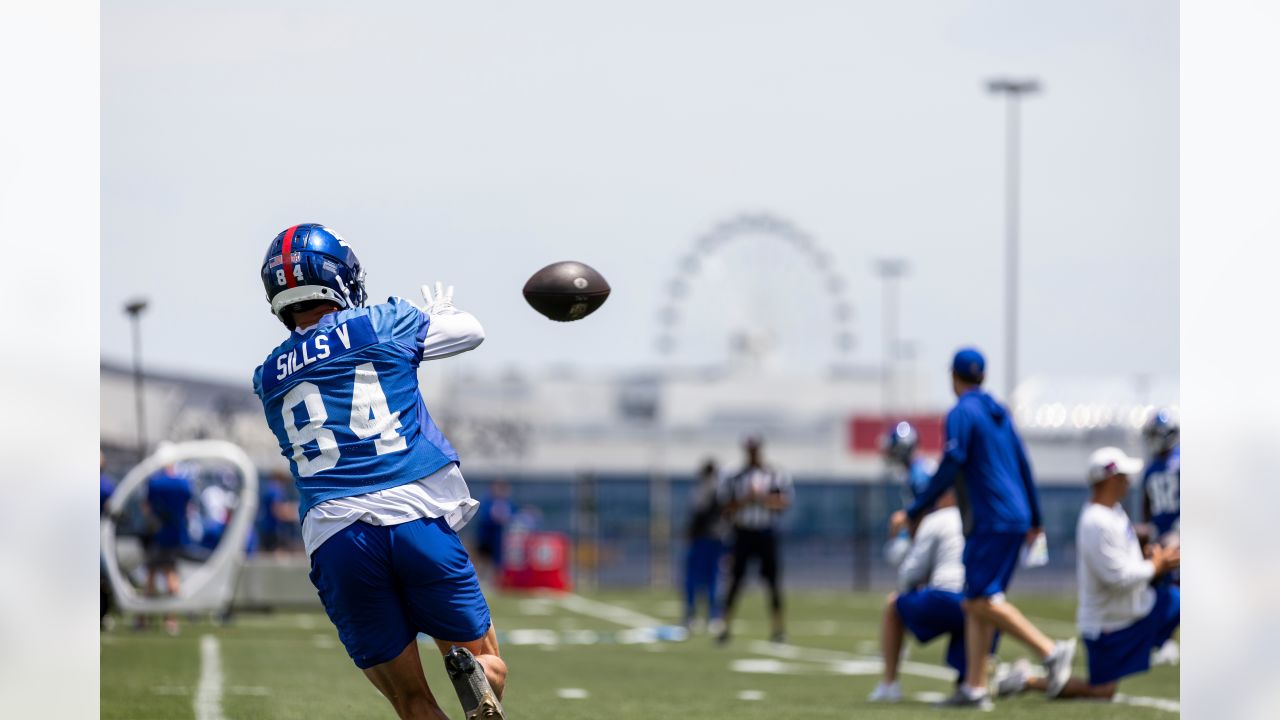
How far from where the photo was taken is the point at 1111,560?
10539 millimetres

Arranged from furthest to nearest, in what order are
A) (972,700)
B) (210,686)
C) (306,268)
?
(210,686) < (972,700) < (306,268)

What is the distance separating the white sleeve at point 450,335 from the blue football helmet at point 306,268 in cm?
34

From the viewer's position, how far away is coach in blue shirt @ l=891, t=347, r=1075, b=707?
10.1 meters

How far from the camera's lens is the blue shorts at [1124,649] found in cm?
1055

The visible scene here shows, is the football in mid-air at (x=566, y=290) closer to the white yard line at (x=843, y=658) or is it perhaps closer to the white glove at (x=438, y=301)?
the white glove at (x=438, y=301)

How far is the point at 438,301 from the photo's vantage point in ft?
21.0

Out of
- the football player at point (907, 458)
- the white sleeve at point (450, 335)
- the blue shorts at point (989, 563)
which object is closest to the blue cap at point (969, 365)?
the blue shorts at point (989, 563)

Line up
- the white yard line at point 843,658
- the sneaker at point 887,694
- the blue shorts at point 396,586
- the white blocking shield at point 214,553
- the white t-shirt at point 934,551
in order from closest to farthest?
the blue shorts at point 396,586
the white yard line at point 843,658
the sneaker at point 887,694
the white t-shirt at point 934,551
the white blocking shield at point 214,553

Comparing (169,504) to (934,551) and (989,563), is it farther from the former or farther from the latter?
(989,563)

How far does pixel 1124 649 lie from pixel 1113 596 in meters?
0.32

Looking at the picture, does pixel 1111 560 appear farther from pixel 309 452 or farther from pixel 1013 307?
pixel 1013 307

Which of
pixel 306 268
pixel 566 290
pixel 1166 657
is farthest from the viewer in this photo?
pixel 1166 657

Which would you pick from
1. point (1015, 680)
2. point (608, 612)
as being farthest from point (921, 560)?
point (608, 612)
